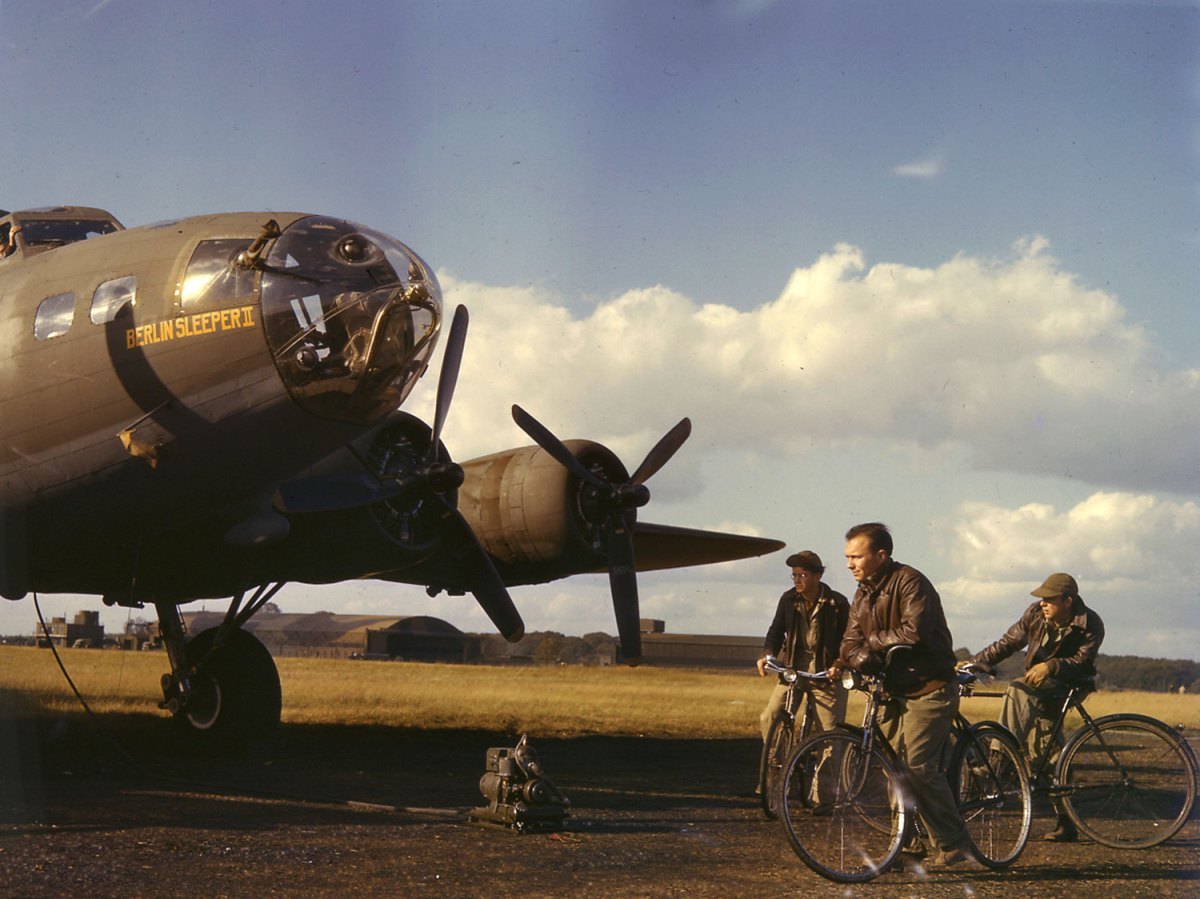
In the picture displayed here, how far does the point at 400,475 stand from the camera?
12.6 metres

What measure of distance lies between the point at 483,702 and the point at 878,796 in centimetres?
2288

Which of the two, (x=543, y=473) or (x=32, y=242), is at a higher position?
(x=32, y=242)

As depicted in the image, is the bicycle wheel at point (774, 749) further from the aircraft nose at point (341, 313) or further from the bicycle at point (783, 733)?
the aircraft nose at point (341, 313)

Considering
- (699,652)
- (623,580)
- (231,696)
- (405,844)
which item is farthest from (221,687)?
(699,652)

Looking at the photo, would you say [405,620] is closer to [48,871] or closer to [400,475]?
[400,475]

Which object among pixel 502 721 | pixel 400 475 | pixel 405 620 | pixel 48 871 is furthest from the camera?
pixel 405 620

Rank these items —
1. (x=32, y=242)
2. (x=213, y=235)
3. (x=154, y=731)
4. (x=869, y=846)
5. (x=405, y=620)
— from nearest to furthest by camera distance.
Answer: (x=869, y=846) → (x=213, y=235) → (x=32, y=242) → (x=154, y=731) → (x=405, y=620)

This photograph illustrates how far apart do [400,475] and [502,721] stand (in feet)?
34.6

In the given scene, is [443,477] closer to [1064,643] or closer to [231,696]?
[231,696]

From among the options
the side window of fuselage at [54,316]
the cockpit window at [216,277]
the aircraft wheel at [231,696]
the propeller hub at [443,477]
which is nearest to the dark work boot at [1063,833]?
the propeller hub at [443,477]

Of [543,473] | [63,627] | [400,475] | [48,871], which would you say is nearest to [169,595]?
[400,475]

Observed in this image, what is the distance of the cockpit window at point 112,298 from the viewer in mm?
9817

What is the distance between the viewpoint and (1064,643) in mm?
8758

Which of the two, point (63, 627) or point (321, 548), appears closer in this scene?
point (321, 548)
